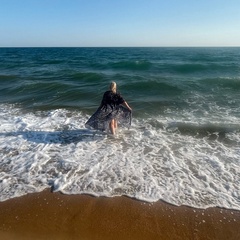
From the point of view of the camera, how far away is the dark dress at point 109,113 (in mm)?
6234

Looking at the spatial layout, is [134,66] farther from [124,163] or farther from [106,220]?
[106,220]

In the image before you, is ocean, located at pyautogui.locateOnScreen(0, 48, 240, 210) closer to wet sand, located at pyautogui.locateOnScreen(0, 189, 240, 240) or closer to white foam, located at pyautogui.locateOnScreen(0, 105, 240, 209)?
white foam, located at pyautogui.locateOnScreen(0, 105, 240, 209)

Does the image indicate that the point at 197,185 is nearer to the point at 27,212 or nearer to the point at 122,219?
the point at 122,219

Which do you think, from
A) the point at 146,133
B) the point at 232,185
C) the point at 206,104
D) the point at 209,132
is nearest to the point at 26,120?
the point at 146,133

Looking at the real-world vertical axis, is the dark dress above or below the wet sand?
above

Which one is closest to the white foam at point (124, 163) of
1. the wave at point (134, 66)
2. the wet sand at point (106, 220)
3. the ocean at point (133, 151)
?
the ocean at point (133, 151)

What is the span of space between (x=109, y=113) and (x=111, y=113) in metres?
0.05

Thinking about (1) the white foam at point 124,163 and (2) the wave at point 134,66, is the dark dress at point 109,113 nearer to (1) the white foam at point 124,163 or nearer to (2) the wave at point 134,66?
(1) the white foam at point 124,163

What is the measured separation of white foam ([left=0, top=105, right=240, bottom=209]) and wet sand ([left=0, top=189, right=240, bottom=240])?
196 mm

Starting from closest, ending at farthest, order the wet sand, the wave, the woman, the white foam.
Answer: the wet sand
the white foam
the woman
the wave

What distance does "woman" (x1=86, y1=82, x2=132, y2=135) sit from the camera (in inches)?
245

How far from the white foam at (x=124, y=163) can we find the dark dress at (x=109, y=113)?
0.27 meters

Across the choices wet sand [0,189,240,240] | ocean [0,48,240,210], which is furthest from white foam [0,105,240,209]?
wet sand [0,189,240,240]

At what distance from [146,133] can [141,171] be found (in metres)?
2.11
